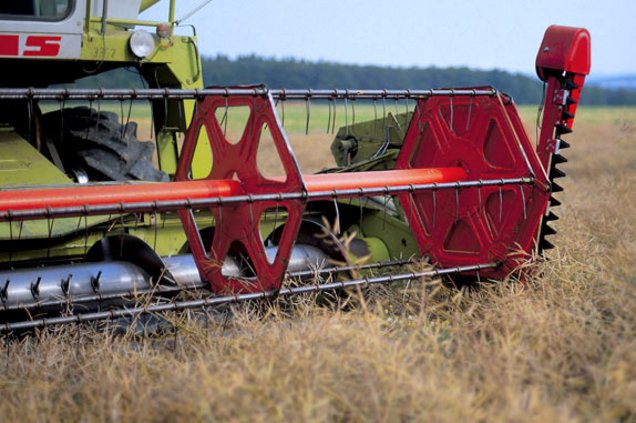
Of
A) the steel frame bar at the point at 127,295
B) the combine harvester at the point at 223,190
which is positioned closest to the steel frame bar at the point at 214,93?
the combine harvester at the point at 223,190

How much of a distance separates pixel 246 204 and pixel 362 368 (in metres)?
1.60

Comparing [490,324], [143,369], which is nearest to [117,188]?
[143,369]

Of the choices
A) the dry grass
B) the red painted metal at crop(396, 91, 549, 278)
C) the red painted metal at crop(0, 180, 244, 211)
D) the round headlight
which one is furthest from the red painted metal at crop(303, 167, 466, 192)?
the round headlight

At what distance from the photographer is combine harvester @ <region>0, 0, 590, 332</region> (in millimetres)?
4070

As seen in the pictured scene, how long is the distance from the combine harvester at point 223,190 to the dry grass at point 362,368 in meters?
0.29

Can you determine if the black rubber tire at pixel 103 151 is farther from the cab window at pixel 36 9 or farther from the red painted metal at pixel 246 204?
the red painted metal at pixel 246 204

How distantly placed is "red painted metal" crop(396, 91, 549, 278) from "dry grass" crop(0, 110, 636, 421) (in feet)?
1.50

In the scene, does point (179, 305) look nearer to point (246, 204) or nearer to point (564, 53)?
point (246, 204)

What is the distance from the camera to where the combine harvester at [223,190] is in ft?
13.4

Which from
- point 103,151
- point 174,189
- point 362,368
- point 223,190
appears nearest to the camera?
point 362,368

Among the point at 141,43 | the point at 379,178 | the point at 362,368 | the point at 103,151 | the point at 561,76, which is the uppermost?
the point at 561,76

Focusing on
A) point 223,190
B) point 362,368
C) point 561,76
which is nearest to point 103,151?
point 223,190

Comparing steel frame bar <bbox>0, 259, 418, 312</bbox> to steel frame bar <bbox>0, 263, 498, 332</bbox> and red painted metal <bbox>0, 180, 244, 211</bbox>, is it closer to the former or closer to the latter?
steel frame bar <bbox>0, 263, 498, 332</bbox>

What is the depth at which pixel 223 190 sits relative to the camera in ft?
14.1
